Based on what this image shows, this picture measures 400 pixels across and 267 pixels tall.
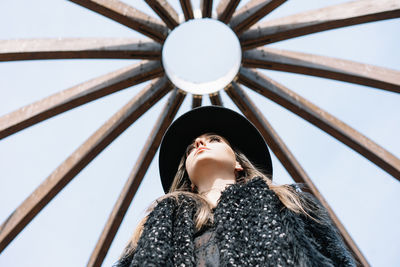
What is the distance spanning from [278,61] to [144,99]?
2113mm

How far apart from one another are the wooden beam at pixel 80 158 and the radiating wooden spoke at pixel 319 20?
1.63 metres

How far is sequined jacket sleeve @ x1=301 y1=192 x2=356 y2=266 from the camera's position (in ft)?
7.04

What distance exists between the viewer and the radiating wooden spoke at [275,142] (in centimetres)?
736

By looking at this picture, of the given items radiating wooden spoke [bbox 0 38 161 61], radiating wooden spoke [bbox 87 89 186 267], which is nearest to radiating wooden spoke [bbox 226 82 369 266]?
radiating wooden spoke [bbox 87 89 186 267]

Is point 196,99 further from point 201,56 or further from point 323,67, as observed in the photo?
point 323,67

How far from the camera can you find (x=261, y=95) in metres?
7.21

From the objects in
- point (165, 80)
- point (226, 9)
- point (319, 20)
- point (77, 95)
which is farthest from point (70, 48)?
point (319, 20)

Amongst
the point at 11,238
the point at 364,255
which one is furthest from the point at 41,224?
the point at 364,255

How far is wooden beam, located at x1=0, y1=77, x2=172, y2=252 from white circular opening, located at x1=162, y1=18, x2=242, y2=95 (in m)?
0.34

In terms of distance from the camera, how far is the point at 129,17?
6223 mm

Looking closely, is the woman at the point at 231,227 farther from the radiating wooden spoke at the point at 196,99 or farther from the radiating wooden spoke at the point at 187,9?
the radiating wooden spoke at the point at 196,99

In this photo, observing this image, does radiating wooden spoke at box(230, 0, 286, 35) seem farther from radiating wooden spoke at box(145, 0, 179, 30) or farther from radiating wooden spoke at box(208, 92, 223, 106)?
radiating wooden spoke at box(208, 92, 223, 106)

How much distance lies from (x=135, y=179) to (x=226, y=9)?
3.00m

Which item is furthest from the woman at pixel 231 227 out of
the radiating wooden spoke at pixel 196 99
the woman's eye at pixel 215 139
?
the radiating wooden spoke at pixel 196 99
